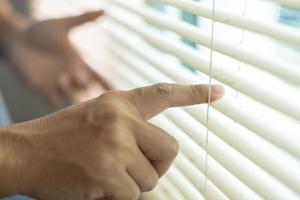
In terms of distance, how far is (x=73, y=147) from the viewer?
602 mm

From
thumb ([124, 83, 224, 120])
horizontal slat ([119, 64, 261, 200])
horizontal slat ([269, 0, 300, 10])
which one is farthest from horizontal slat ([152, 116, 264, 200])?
horizontal slat ([269, 0, 300, 10])

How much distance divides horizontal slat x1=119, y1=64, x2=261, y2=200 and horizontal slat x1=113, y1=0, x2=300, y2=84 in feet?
0.51

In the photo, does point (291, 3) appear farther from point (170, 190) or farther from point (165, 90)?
point (170, 190)

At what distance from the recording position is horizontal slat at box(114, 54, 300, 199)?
1.75ft

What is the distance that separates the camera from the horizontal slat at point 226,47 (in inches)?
20.6

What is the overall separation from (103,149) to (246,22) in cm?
22

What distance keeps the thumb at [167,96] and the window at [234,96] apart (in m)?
0.03

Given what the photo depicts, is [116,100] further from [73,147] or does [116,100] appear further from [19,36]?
[19,36]

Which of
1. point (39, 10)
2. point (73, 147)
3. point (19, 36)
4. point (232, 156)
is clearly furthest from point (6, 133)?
point (39, 10)

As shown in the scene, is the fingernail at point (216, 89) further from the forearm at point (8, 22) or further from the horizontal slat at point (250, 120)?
the forearm at point (8, 22)

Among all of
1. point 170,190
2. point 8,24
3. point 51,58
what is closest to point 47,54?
point 51,58

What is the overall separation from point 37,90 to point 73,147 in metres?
0.77

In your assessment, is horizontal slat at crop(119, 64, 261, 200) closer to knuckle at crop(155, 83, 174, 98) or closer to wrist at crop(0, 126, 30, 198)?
knuckle at crop(155, 83, 174, 98)

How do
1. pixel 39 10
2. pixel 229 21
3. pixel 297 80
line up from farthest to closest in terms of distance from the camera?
pixel 39 10, pixel 229 21, pixel 297 80
